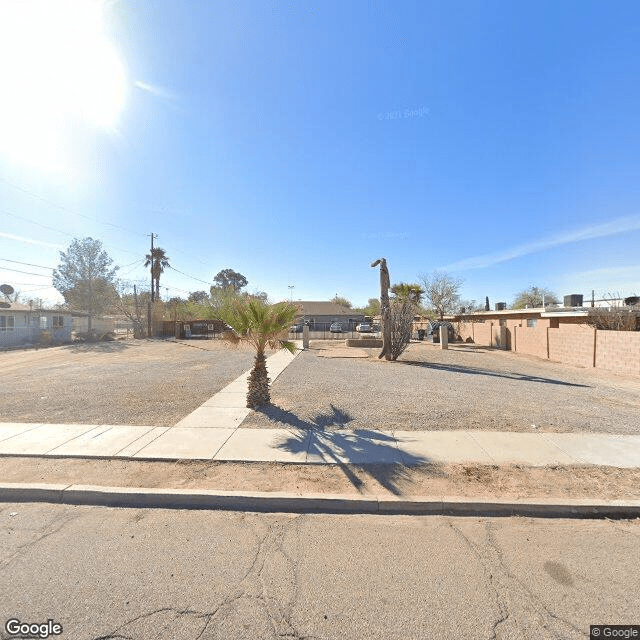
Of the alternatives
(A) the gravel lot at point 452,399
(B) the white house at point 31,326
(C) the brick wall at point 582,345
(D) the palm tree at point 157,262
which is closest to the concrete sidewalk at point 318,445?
(A) the gravel lot at point 452,399

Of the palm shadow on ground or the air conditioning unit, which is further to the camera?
the air conditioning unit

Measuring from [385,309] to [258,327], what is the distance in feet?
33.0

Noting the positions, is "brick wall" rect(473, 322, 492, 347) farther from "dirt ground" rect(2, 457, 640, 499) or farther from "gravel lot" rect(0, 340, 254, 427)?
"dirt ground" rect(2, 457, 640, 499)

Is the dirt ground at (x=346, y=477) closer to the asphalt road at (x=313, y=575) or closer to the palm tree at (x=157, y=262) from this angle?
the asphalt road at (x=313, y=575)

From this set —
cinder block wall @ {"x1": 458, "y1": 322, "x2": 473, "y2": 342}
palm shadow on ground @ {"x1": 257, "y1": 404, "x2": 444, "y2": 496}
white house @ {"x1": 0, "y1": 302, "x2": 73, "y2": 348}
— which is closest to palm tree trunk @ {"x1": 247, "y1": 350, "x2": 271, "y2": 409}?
palm shadow on ground @ {"x1": 257, "y1": 404, "x2": 444, "y2": 496}

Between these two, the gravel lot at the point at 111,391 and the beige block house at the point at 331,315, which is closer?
the gravel lot at the point at 111,391

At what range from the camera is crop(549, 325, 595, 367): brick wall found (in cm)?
1352

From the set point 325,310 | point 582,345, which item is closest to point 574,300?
point 582,345

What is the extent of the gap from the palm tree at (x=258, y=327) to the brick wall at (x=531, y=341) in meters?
16.2

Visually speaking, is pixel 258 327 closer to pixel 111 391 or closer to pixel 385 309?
pixel 111 391

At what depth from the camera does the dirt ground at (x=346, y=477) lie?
3623mm

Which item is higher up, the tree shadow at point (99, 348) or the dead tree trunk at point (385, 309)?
the dead tree trunk at point (385, 309)

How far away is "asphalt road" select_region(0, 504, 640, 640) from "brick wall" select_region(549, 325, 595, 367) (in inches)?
535

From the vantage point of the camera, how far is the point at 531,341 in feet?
59.0
